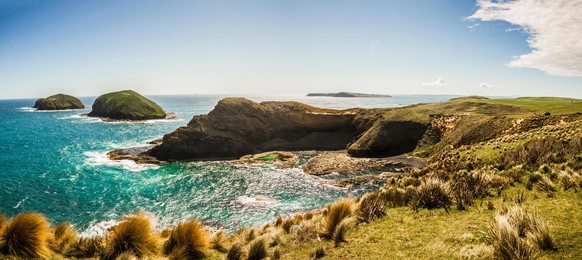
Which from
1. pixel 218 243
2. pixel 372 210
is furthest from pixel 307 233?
pixel 218 243

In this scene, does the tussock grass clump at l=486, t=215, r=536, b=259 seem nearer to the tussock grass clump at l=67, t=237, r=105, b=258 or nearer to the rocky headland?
the tussock grass clump at l=67, t=237, r=105, b=258

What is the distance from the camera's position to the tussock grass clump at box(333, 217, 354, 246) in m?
8.55

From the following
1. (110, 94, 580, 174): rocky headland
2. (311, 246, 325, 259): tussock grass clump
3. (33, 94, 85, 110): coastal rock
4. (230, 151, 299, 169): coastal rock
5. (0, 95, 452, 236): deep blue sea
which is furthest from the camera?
(33, 94, 85, 110): coastal rock

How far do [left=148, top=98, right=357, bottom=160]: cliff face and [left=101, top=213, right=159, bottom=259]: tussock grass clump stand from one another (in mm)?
48880

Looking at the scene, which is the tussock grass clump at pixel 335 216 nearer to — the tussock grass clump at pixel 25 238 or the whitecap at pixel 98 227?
the tussock grass clump at pixel 25 238

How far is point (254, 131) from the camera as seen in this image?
212ft

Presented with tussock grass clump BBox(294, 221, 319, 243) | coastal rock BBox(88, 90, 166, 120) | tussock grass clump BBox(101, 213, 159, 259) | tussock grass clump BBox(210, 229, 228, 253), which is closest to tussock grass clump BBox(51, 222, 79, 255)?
tussock grass clump BBox(101, 213, 159, 259)

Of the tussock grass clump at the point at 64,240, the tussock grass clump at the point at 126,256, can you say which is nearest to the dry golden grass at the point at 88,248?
the tussock grass clump at the point at 64,240

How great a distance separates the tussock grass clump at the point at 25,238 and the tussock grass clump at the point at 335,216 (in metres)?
7.50

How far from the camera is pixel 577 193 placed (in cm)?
971

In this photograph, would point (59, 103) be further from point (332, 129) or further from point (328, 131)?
point (332, 129)

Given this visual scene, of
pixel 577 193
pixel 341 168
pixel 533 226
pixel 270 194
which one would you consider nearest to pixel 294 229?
pixel 533 226

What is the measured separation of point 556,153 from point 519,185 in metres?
7.87

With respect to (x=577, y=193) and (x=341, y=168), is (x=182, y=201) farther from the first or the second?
(x=577, y=193)
